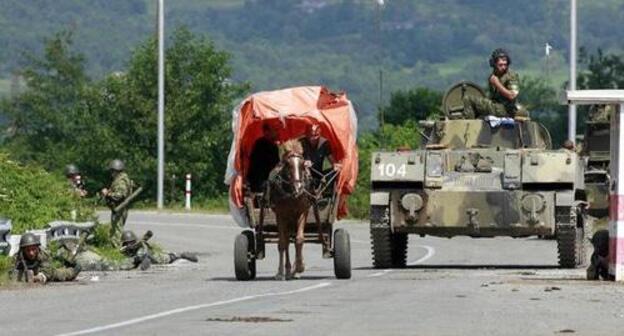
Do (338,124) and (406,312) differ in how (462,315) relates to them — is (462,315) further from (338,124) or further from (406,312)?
(338,124)

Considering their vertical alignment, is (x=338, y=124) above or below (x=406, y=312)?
above

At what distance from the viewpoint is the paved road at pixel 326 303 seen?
21172 mm

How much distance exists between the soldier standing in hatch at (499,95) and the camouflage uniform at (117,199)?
5691mm

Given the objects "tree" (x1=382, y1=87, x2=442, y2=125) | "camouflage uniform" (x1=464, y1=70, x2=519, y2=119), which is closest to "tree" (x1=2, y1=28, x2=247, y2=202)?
"tree" (x1=382, y1=87, x2=442, y2=125)

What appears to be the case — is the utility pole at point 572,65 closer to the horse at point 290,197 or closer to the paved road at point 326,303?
the paved road at point 326,303

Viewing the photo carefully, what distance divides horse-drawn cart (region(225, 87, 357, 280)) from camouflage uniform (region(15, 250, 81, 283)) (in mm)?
2320

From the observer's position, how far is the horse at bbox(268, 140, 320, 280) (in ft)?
99.3

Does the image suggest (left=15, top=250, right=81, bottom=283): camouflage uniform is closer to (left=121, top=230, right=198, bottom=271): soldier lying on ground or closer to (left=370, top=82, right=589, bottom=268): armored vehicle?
(left=121, top=230, right=198, bottom=271): soldier lying on ground

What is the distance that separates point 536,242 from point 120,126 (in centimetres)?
3732

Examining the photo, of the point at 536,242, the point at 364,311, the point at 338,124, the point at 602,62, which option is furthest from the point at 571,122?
the point at 602,62

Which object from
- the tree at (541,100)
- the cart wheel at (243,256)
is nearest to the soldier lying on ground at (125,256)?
the cart wheel at (243,256)

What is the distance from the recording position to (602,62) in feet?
388

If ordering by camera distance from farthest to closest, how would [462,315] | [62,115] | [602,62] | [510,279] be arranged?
[602,62] → [62,115] → [510,279] → [462,315]

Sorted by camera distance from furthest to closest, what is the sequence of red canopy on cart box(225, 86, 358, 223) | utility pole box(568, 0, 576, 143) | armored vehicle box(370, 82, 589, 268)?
utility pole box(568, 0, 576, 143) < armored vehicle box(370, 82, 589, 268) < red canopy on cart box(225, 86, 358, 223)
